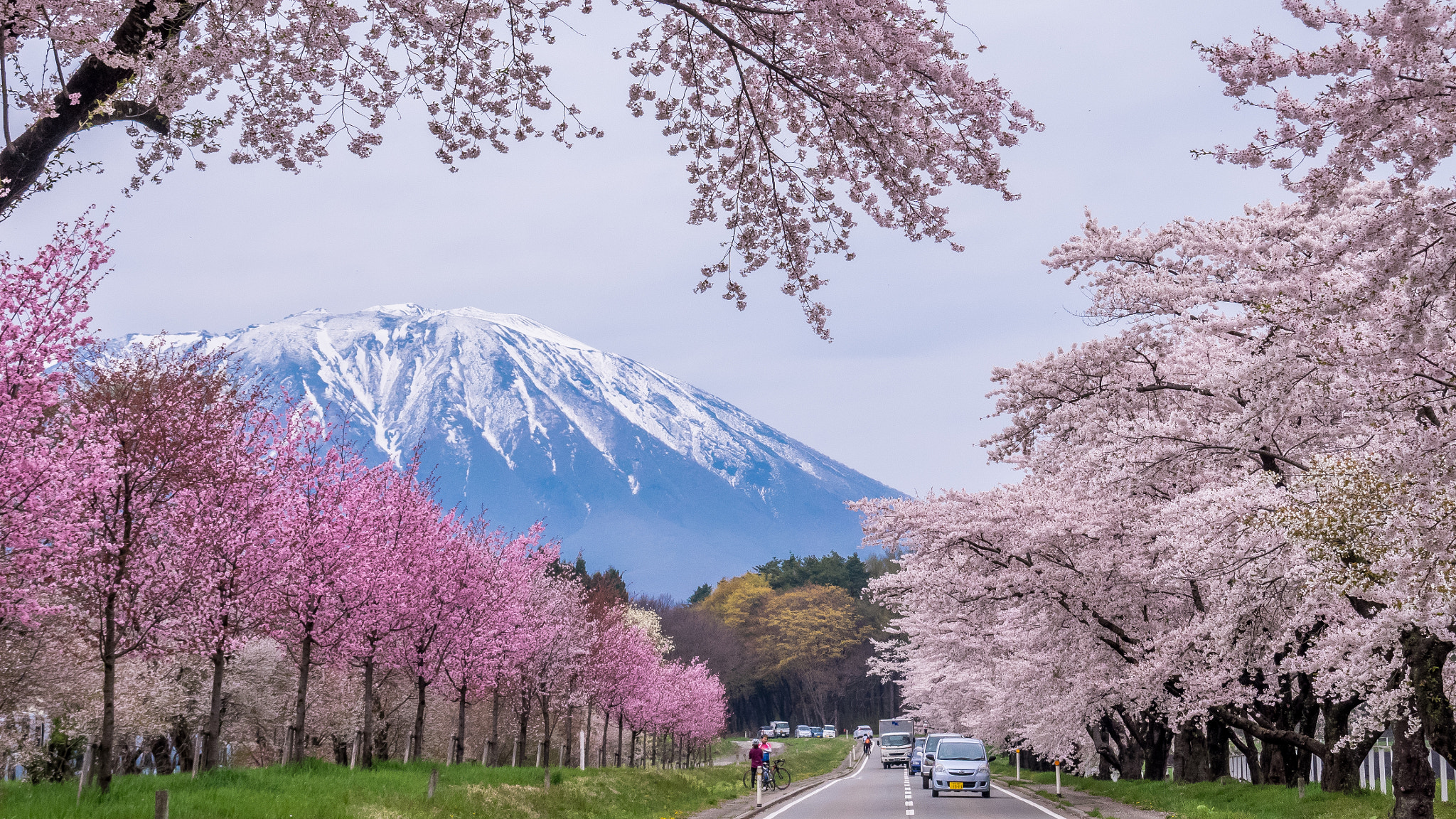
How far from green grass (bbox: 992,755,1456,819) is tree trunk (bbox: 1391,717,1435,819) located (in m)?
0.48

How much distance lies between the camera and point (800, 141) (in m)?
8.55

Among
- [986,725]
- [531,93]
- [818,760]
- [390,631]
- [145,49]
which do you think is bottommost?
[818,760]

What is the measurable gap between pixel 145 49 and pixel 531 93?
2632 mm

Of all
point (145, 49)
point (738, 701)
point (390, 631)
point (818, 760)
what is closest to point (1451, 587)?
point (145, 49)

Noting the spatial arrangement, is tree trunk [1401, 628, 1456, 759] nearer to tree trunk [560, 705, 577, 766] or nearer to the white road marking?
the white road marking

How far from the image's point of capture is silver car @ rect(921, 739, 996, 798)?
3080 centimetres

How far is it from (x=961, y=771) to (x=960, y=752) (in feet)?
4.00

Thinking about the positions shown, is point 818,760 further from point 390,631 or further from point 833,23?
point 833,23

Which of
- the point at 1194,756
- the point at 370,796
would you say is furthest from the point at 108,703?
the point at 1194,756

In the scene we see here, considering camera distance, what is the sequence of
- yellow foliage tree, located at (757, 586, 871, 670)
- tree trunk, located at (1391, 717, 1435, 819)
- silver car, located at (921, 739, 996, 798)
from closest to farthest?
tree trunk, located at (1391, 717, 1435, 819) → silver car, located at (921, 739, 996, 798) → yellow foliage tree, located at (757, 586, 871, 670)

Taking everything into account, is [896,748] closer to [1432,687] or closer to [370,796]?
[1432,687]

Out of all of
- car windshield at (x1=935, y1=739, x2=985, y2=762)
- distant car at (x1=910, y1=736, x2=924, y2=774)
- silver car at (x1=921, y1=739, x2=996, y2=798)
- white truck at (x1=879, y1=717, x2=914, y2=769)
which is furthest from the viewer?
white truck at (x1=879, y1=717, x2=914, y2=769)

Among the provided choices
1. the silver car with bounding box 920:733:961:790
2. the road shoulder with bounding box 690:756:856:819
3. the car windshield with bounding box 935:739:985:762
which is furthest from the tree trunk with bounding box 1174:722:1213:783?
the road shoulder with bounding box 690:756:856:819

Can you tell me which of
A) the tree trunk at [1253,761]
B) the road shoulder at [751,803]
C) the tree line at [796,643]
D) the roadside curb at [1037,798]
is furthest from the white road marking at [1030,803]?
the tree line at [796,643]
